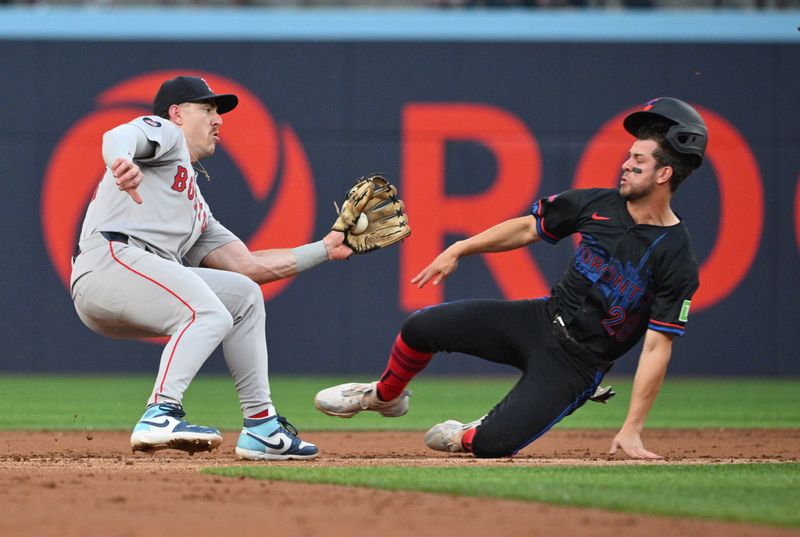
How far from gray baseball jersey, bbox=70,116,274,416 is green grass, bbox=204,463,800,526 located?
54cm

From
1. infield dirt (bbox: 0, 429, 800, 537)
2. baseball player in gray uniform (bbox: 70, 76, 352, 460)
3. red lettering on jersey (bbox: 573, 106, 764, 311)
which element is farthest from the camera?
red lettering on jersey (bbox: 573, 106, 764, 311)

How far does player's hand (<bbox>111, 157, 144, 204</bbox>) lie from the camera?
15.8 ft

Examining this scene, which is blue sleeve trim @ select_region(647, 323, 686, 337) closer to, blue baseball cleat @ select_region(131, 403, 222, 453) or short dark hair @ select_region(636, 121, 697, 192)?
short dark hair @ select_region(636, 121, 697, 192)

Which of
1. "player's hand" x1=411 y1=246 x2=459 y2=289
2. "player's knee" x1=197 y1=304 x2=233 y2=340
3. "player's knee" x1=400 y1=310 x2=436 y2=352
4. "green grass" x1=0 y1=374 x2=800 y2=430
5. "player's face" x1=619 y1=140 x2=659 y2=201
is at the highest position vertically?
"player's face" x1=619 y1=140 x2=659 y2=201

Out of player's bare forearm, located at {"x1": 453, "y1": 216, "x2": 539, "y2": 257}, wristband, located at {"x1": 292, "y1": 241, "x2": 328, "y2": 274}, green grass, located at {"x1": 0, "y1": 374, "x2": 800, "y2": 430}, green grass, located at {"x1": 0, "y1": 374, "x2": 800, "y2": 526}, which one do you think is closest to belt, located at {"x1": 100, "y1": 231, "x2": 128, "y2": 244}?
wristband, located at {"x1": 292, "y1": 241, "x2": 328, "y2": 274}

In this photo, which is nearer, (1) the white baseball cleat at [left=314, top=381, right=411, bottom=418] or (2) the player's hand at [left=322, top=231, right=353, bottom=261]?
(1) the white baseball cleat at [left=314, top=381, right=411, bottom=418]

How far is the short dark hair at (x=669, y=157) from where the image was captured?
5.27 metres

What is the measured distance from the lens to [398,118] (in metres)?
12.3

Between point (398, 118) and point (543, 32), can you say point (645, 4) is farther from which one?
point (398, 118)

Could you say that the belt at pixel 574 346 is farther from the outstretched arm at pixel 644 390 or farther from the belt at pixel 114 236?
the belt at pixel 114 236

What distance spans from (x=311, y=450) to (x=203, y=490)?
1.26 metres

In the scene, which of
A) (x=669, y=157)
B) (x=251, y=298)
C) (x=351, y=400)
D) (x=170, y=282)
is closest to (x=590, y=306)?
(x=669, y=157)

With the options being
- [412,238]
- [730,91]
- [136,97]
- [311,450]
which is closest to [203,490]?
[311,450]

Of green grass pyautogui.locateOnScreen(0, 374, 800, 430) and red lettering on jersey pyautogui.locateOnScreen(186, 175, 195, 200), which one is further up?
red lettering on jersey pyautogui.locateOnScreen(186, 175, 195, 200)
